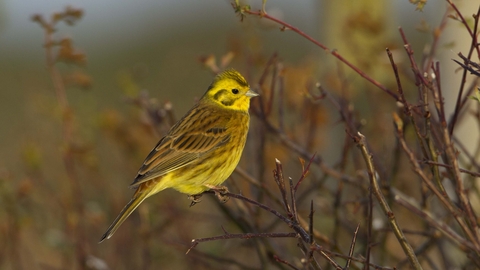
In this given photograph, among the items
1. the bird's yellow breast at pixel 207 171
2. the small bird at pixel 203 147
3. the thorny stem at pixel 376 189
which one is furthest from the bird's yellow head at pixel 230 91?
the thorny stem at pixel 376 189

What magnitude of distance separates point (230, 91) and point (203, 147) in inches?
16.3

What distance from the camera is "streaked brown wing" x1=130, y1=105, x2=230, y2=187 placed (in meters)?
3.91

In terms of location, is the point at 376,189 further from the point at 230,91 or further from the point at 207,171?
the point at 230,91

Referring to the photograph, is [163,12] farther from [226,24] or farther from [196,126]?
[196,126]

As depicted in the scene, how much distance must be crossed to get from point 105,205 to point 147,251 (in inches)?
62.2

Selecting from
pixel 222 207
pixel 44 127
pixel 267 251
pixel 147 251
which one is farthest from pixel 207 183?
pixel 44 127

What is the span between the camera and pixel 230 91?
4.27 m

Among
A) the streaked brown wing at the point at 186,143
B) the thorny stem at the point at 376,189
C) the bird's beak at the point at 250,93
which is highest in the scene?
the bird's beak at the point at 250,93

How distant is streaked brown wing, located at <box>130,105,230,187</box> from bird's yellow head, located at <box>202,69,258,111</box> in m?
0.15

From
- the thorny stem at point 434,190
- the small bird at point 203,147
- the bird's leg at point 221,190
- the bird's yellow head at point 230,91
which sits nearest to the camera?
the thorny stem at point 434,190

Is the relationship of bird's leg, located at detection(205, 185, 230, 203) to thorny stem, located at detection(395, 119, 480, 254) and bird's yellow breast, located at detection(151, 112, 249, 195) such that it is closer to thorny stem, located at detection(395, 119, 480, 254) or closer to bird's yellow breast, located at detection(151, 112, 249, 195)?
bird's yellow breast, located at detection(151, 112, 249, 195)

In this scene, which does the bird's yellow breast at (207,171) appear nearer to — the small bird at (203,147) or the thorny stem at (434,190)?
the small bird at (203,147)

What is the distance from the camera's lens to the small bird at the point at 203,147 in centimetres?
382

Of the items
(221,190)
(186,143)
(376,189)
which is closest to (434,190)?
(376,189)
